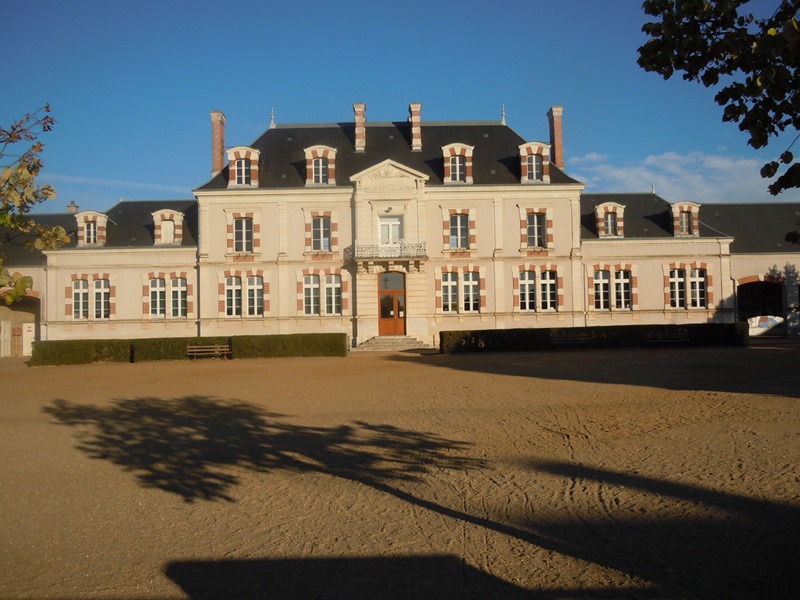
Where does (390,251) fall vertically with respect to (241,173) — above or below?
below

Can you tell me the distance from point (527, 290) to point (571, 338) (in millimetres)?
6648

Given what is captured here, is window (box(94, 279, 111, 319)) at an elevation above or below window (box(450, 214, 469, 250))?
below

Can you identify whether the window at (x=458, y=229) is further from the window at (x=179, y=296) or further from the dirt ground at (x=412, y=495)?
the dirt ground at (x=412, y=495)

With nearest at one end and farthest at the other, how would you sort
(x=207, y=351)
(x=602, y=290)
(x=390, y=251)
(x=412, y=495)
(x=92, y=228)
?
(x=412, y=495) → (x=207, y=351) → (x=390, y=251) → (x=602, y=290) → (x=92, y=228)

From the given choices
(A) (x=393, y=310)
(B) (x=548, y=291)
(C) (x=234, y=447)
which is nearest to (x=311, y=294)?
(A) (x=393, y=310)

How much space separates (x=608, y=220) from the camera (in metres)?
28.3

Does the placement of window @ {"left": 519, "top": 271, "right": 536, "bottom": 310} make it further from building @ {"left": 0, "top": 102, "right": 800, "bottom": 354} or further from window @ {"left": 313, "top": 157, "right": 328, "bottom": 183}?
window @ {"left": 313, "top": 157, "right": 328, "bottom": 183}

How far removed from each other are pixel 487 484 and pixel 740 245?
30446mm

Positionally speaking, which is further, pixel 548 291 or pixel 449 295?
pixel 548 291

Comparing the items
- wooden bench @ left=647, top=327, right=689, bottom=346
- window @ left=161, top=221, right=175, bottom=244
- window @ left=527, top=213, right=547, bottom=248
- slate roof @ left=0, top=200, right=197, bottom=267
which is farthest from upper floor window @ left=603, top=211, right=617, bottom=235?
window @ left=161, top=221, right=175, bottom=244

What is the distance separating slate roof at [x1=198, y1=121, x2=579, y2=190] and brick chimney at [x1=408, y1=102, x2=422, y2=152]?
0.93 ft

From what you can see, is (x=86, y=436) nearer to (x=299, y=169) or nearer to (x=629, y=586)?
(x=629, y=586)

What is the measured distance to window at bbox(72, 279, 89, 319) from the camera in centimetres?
2762

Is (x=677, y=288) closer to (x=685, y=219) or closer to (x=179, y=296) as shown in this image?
(x=685, y=219)
